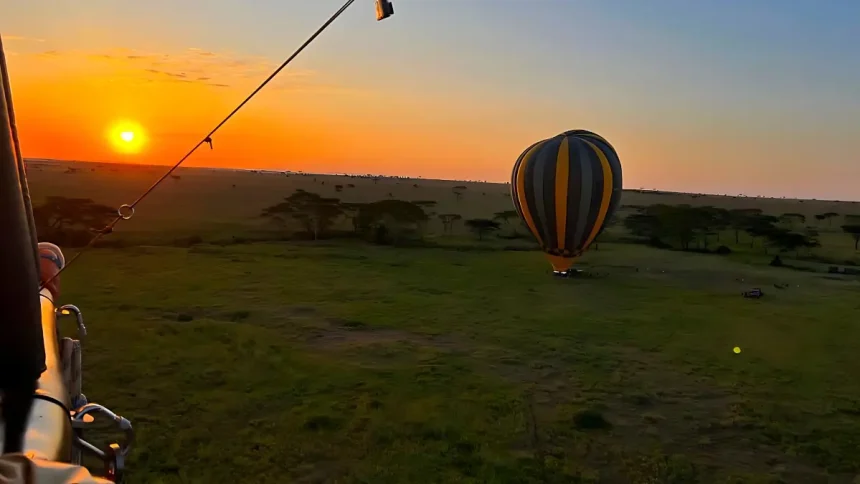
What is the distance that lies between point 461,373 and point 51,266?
9.62 metres

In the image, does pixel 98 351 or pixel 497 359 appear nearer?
pixel 98 351

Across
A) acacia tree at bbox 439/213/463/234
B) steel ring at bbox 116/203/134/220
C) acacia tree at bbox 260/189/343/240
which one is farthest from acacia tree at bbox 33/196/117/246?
steel ring at bbox 116/203/134/220

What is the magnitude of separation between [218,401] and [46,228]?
23071 mm

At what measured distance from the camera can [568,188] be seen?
20531mm

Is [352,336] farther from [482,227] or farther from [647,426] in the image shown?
[482,227]

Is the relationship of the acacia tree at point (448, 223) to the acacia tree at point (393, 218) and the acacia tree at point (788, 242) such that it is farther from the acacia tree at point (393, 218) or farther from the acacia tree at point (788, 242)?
the acacia tree at point (788, 242)

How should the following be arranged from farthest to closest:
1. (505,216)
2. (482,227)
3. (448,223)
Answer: (505,216) → (448,223) → (482,227)

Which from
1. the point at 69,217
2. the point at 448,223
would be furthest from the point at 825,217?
the point at 69,217

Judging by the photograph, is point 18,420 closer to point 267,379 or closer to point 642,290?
point 267,379

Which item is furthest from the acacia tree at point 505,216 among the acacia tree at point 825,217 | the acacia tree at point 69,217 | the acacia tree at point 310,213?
the acacia tree at point 825,217

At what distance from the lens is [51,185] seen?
63750 millimetres

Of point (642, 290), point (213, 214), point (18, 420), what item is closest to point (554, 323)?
point (642, 290)

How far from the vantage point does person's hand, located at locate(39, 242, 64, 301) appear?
2213 mm

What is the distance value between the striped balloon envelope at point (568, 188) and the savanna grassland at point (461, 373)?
169 cm
